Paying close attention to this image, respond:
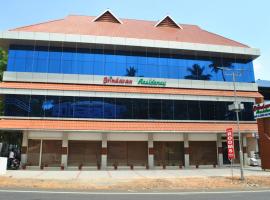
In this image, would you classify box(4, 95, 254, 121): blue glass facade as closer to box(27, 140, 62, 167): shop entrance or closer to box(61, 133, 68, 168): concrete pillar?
box(61, 133, 68, 168): concrete pillar

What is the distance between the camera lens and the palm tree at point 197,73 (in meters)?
39.4

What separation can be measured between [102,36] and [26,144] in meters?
15.5

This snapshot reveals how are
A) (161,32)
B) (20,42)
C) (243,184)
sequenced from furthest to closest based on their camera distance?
(161,32), (20,42), (243,184)

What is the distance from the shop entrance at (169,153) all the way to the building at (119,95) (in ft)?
0.40

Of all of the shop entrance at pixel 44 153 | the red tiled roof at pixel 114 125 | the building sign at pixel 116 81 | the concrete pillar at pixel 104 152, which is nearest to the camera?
the red tiled roof at pixel 114 125

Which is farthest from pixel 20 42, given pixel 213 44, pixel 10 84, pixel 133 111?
pixel 213 44

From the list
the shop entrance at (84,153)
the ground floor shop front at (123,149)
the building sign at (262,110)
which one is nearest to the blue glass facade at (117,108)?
the ground floor shop front at (123,149)

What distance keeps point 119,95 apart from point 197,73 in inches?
442

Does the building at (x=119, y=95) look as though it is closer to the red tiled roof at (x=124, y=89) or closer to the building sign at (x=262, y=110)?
the red tiled roof at (x=124, y=89)

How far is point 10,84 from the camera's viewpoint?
33969mm

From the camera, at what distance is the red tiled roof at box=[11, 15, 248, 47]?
3828 centimetres

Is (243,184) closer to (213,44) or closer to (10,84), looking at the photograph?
(213,44)

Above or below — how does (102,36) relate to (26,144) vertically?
above

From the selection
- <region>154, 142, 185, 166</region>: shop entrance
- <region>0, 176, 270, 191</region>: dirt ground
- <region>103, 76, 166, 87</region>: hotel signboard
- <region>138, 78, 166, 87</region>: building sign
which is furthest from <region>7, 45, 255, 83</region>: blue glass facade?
<region>0, 176, 270, 191</region>: dirt ground
